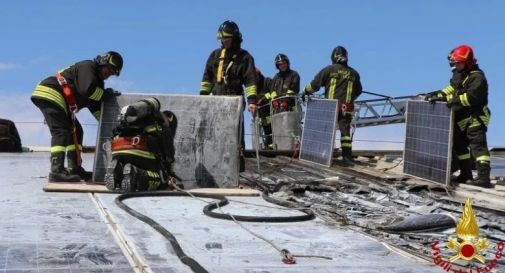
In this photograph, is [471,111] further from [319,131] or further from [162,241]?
[162,241]

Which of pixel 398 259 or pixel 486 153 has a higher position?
pixel 486 153

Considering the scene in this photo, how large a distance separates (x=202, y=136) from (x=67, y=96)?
4.72 ft

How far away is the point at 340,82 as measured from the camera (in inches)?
428

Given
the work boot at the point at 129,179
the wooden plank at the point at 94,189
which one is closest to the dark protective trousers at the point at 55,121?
the wooden plank at the point at 94,189

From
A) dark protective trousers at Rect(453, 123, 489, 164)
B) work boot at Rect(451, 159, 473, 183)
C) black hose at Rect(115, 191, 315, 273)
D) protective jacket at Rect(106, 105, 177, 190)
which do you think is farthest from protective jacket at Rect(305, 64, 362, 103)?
black hose at Rect(115, 191, 315, 273)

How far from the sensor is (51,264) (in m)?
3.66

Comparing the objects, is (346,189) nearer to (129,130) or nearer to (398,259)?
(129,130)

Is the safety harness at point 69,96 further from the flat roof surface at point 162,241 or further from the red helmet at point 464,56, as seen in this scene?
the red helmet at point 464,56

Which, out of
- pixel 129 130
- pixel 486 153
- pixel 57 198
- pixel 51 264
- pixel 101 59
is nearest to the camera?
pixel 51 264

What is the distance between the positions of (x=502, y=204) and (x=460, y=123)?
1.76m

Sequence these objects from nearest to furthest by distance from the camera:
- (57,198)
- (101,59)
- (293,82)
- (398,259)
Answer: (398,259) → (57,198) → (101,59) → (293,82)

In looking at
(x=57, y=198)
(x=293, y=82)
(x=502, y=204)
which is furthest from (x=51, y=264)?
(x=293, y=82)

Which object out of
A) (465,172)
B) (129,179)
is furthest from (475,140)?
(129,179)

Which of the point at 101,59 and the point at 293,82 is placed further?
the point at 293,82
